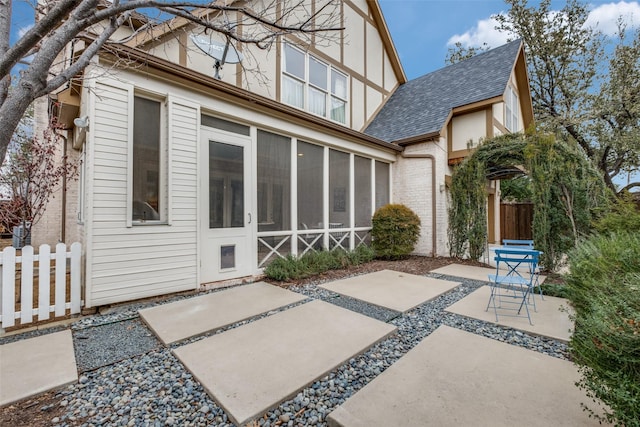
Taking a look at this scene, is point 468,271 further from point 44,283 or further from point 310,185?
point 44,283

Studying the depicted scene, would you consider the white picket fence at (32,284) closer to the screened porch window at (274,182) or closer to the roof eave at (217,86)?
the roof eave at (217,86)

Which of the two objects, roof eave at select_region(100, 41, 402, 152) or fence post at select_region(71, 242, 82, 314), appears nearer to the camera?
fence post at select_region(71, 242, 82, 314)

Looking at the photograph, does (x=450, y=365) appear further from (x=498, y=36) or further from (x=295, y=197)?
(x=498, y=36)

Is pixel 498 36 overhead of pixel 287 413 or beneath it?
overhead

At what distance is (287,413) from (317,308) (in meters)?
1.87

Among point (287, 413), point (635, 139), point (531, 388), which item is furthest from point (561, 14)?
point (287, 413)

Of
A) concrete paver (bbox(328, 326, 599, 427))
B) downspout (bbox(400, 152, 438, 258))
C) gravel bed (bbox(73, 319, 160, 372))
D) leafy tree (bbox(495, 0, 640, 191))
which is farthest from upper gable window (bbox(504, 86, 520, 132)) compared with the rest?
gravel bed (bbox(73, 319, 160, 372))

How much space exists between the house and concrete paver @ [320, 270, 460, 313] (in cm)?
154

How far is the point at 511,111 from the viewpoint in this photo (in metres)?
10.3

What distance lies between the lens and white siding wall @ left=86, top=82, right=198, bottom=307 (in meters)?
3.60

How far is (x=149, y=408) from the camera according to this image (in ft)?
6.16

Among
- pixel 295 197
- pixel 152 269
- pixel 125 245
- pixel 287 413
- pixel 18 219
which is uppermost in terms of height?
pixel 295 197

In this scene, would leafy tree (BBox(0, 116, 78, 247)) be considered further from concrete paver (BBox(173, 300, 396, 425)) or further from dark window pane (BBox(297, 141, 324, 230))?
concrete paver (BBox(173, 300, 396, 425))

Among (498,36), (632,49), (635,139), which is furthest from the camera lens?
(498,36)
